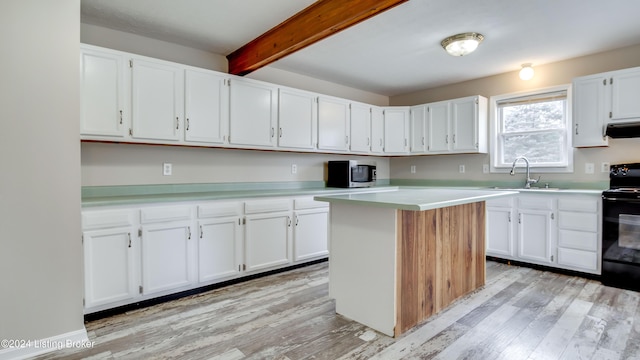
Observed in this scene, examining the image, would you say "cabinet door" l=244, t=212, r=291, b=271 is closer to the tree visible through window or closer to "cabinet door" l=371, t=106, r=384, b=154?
"cabinet door" l=371, t=106, r=384, b=154

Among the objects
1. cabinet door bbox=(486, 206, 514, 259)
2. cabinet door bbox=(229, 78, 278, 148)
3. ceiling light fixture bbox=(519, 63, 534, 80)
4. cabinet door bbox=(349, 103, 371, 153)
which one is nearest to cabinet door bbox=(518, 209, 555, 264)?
cabinet door bbox=(486, 206, 514, 259)

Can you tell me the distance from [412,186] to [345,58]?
2.45m

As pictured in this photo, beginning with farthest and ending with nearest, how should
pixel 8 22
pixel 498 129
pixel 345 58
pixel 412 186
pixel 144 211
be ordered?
pixel 412 186, pixel 498 129, pixel 345 58, pixel 144 211, pixel 8 22

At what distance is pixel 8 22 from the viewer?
1.84 meters

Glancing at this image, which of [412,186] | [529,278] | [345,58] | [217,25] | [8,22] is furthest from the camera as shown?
[412,186]

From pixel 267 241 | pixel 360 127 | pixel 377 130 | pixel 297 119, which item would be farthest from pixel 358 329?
pixel 377 130

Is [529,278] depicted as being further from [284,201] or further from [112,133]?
[112,133]

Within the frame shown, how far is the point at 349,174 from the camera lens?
4262 mm

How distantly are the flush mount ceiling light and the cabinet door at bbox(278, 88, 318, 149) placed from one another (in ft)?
5.40

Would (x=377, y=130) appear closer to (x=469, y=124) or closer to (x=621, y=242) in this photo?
(x=469, y=124)

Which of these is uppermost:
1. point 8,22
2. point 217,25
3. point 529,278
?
point 217,25

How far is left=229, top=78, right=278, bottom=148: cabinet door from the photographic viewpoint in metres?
3.31

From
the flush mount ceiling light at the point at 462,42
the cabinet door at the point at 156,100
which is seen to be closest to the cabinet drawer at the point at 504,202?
the flush mount ceiling light at the point at 462,42

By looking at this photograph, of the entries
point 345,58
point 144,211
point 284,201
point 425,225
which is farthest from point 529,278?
point 144,211
